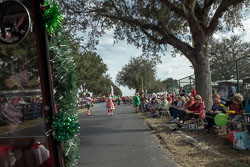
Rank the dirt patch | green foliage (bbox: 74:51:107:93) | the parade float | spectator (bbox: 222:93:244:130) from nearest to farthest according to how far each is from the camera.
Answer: the parade float < the dirt patch < spectator (bbox: 222:93:244:130) < green foliage (bbox: 74:51:107:93)

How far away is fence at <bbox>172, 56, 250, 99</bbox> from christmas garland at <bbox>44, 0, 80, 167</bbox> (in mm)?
7103

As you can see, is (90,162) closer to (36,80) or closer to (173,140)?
(173,140)

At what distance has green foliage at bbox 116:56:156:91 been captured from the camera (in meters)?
54.5

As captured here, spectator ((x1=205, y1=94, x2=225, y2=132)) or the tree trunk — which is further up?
the tree trunk

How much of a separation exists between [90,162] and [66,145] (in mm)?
3168

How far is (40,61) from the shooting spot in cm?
213

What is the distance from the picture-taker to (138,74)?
56.5 metres

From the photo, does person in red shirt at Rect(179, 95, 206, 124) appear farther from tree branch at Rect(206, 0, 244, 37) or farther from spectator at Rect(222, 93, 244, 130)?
tree branch at Rect(206, 0, 244, 37)

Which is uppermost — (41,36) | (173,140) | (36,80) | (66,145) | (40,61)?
(41,36)

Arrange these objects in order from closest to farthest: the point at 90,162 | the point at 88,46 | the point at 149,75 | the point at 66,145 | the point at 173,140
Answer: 1. the point at 66,145
2. the point at 90,162
3. the point at 173,140
4. the point at 88,46
5. the point at 149,75

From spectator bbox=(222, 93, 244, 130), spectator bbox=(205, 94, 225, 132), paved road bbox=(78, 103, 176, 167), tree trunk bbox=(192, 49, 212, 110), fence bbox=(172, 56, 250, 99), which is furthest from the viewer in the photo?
tree trunk bbox=(192, 49, 212, 110)

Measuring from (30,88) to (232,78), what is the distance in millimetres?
8595

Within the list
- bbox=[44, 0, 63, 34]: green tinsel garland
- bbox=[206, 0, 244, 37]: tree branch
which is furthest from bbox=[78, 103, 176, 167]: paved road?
bbox=[206, 0, 244, 37]: tree branch

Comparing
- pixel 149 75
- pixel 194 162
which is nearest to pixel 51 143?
pixel 194 162
